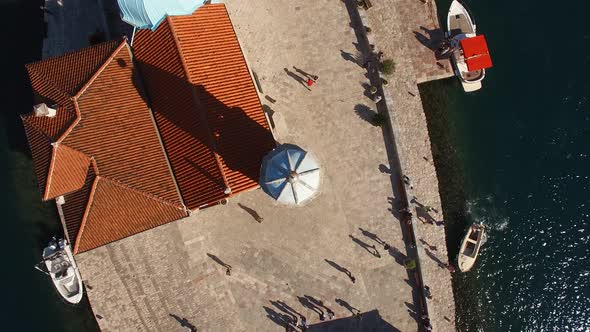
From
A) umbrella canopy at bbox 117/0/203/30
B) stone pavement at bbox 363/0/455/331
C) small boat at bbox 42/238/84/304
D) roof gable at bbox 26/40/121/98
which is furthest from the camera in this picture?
stone pavement at bbox 363/0/455/331

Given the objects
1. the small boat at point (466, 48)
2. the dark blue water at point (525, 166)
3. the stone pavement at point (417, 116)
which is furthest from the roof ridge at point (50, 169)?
the small boat at point (466, 48)

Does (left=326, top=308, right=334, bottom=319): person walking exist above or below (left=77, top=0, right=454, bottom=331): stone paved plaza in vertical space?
below

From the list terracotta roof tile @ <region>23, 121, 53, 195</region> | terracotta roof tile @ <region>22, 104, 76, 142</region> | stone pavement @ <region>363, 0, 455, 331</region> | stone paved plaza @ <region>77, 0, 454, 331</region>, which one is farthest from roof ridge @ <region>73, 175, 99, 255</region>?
stone pavement @ <region>363, 0, 455, 331</region>

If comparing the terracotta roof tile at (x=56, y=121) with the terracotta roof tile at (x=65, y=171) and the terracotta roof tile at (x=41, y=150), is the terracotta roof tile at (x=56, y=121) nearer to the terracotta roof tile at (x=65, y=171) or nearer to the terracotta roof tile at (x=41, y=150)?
the terracotta roof tile at (x=41, y=150)

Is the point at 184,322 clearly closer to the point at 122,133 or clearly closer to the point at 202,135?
the point at 122,133

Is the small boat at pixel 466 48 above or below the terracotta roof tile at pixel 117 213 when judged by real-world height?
above

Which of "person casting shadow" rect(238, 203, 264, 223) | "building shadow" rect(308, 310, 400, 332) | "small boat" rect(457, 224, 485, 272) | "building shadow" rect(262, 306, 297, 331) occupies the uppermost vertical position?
"person casting shadow" rect(238, 203, 264, 223)

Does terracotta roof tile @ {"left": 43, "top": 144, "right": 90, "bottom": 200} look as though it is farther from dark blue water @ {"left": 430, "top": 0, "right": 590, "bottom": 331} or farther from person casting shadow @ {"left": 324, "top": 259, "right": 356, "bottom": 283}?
dark blue water @ {"left": 430, "top": 0, "right": 590, "bottom": 331}
